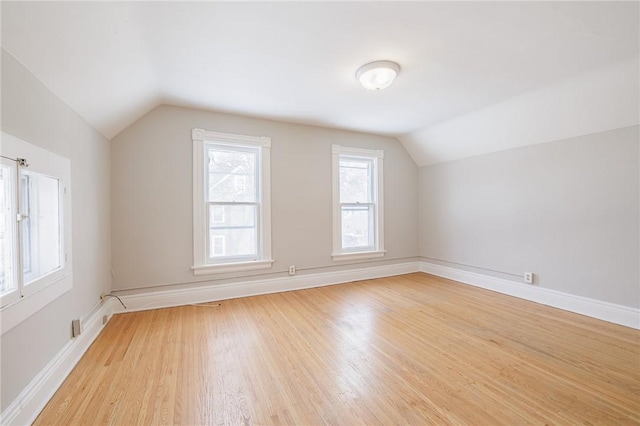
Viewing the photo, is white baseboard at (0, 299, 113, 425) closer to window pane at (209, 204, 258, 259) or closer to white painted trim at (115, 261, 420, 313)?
white painted trim at (115, 261, 420, 313)

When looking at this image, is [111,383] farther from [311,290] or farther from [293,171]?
[293,171]

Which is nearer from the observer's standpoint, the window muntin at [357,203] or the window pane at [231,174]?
the window pane at [231,174]

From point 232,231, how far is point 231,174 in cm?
80

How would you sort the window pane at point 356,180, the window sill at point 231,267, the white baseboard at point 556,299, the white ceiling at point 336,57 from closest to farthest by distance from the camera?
the white ceiling at point 336,57 < the white baseboard at point 556,299 < the window sill at point 231,267 < the window pane at point 356,180

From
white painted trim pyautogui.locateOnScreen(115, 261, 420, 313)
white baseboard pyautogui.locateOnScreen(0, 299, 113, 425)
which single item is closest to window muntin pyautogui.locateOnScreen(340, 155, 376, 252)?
white painted trim pyautogui.locateOnScreen(115, 261, 420, 313)

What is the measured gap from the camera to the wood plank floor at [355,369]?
1562mm

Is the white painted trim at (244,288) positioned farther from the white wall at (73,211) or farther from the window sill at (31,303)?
the window sill at (31,303)

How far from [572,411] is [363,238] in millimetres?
3340

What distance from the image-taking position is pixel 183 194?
3.39m

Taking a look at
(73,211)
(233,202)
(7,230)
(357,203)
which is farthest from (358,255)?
(7,230)

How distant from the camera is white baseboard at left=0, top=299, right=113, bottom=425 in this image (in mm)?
1391

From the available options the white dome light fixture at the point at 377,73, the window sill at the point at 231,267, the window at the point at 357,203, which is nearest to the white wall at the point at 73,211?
the window sill at the point at 231,267

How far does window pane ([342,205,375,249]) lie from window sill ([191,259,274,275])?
1.42 meters

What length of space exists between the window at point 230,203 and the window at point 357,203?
3.87 feet
